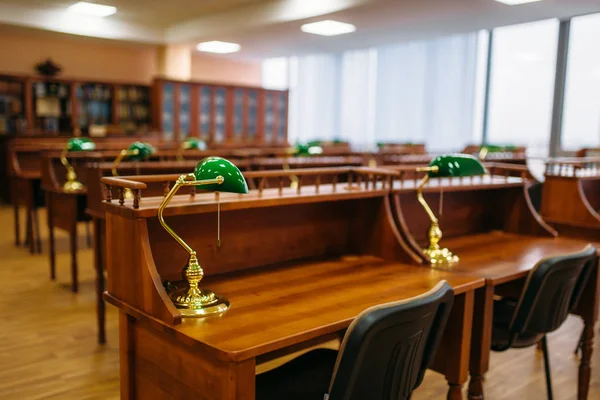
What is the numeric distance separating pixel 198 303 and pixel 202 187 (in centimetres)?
34

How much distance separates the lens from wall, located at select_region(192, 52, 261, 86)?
11.9 m

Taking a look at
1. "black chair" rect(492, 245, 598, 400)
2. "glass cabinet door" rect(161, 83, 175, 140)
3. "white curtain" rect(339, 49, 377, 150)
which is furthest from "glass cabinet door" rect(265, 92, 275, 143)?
"black chair" rect(492, 245, 598, 400)

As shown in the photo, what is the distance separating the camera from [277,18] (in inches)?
296

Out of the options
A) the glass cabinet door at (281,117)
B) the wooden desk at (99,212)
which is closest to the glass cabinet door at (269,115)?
the glass cabinet door at (281,117)

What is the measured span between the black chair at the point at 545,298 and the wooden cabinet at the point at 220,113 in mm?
7816

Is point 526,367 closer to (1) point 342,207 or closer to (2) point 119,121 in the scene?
(1) point 342,207

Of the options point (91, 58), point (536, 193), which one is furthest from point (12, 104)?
point (536, 193)

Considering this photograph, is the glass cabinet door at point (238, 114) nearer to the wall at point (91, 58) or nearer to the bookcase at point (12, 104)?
the wall at point (91, 58)

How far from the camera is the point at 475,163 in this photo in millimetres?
2326

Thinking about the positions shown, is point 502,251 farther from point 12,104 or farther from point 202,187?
point 12,104

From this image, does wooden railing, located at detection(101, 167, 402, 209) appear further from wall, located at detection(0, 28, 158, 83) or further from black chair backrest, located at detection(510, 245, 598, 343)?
wall, located at detection(0, 28, 158, 83)

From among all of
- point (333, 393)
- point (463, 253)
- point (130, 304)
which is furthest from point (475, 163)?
point (130, 304)

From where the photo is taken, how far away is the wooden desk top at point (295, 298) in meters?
1.45

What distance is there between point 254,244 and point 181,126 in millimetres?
8744
